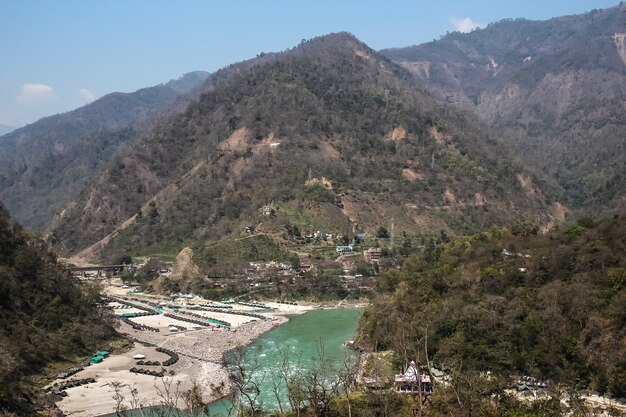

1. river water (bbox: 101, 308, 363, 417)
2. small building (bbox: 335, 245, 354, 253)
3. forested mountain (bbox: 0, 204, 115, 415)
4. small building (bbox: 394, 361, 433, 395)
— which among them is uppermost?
forested mountain (bbox: 0, 204, 115, 415)

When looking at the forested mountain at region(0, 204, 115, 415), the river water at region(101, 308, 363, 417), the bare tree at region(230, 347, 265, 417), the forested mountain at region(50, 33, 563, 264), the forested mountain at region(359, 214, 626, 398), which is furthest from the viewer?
the forested mountain at region(50, 33, 563, 264)

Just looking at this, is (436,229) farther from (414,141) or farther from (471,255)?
(471,255)

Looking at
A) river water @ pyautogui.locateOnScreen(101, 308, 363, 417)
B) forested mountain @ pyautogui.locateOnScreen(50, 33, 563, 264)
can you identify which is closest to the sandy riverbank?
river water @ pyautogui.locateOnScreen(101, 308, 363, 417)

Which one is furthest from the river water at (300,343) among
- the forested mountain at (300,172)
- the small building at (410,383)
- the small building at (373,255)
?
the forested mountain at (300,172)

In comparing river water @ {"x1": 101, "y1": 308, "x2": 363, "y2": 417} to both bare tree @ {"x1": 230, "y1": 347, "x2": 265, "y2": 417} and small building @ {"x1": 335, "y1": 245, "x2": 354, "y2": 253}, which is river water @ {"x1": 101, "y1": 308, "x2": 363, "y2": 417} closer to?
bare tree @ {"x1": 230, "y1": 347, "x2": 265, "y2": 417}

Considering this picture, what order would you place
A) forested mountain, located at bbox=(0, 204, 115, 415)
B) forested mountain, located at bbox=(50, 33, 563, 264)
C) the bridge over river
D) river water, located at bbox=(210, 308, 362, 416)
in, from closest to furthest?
forested mountain, located at bbox=(0, 204, 115, 415) → river water, located at bbox=(210, 308, 362, 416) → the bridge over river → forested mountain, located at bbox=(50, 33, 563, 264)

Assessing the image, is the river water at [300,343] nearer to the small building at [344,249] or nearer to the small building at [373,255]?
the small building at [373,255]
